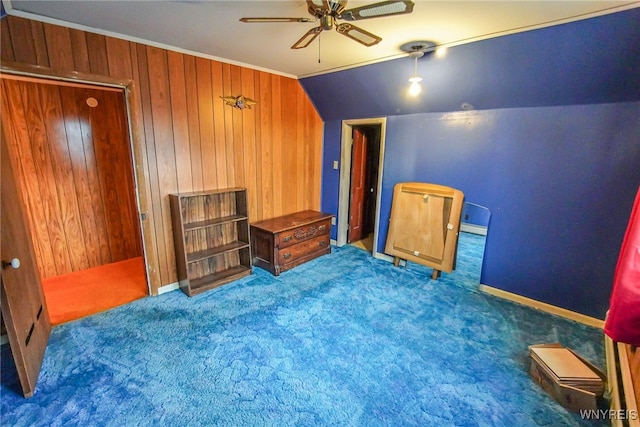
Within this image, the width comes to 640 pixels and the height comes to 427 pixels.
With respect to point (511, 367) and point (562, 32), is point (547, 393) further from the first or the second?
point (562, 32)

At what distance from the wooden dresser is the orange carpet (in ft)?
4.33

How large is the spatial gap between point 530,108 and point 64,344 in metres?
4.52

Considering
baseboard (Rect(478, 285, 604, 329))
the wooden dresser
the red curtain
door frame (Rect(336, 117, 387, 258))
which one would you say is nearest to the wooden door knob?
the wooden dresser

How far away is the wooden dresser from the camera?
3.41m

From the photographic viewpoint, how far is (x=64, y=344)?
7.16ft

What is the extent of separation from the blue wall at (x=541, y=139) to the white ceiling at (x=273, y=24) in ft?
0.67

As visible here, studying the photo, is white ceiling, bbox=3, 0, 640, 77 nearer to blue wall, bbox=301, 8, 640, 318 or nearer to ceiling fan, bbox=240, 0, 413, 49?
blue wall, bbox=301, 8, 640, 318

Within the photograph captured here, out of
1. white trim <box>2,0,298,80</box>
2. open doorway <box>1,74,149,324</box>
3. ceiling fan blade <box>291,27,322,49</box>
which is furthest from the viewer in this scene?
open doorway <box>1,74,149,324</box>

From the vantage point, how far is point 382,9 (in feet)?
4.66

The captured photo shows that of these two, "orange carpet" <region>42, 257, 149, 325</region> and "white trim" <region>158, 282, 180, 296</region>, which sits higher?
"white trim" <region>158, 282, 180, 296</region>

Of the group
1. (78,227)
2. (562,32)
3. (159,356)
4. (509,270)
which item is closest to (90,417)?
(159,356)

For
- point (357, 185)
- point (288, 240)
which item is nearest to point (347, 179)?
point (357, 185)

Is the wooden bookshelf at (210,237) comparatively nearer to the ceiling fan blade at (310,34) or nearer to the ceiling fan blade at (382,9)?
the ceiling fan blade at (310,34)

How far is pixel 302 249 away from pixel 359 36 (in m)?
2.54
